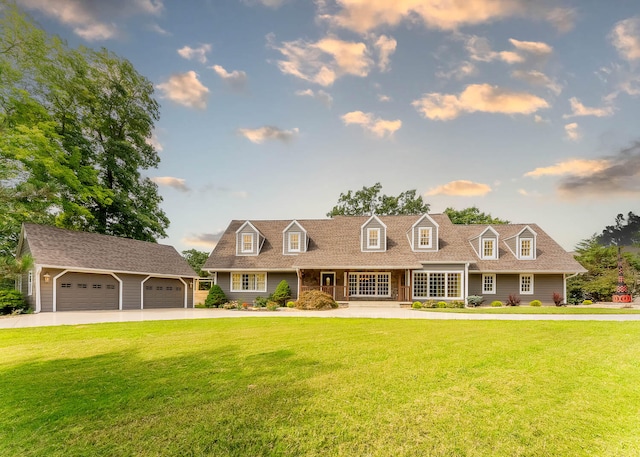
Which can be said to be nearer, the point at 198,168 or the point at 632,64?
the point at 632,64

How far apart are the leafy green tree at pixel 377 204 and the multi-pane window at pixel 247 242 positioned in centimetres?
1730

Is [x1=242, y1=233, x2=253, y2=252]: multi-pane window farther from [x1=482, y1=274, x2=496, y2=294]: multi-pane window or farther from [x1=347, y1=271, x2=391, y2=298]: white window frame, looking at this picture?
[x1=482, y1=274, x2=496, y2=294]: multi-pane window

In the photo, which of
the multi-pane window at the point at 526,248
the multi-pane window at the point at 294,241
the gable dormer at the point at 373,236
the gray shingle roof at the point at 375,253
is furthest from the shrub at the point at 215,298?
the multi-pane window at the point at 526,248

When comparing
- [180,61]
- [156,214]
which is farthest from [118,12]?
[156,214]

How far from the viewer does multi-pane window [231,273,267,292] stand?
83.4 ft

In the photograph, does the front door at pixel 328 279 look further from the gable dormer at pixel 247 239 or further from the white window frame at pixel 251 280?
the gable dormer at pixel 247 239

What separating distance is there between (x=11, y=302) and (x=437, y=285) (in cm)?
2519

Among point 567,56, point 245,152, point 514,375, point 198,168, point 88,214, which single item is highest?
point 567,56

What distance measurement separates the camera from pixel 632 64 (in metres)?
11.3

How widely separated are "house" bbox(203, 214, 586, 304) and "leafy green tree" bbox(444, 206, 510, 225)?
46.9 ft

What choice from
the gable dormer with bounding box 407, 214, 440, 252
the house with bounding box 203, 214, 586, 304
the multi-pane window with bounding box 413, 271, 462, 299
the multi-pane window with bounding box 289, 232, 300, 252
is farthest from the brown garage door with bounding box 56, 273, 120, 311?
the gable dormer with bounding box 407, 214, 440, 252

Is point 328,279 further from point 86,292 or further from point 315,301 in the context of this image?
point 86,292

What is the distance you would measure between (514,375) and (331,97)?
1540 cm

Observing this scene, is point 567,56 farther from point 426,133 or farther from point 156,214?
point 156,214
